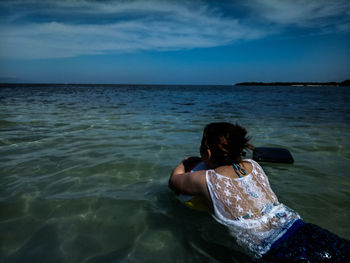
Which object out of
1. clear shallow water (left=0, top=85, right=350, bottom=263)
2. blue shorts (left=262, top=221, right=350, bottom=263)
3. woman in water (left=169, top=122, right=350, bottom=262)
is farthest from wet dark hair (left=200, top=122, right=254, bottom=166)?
clear shallow water (left=0, top=85, right=350, bottom=263)

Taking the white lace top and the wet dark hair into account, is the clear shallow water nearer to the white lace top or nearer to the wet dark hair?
the white lace top

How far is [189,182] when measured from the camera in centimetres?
251

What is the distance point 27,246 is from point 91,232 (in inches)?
24.7

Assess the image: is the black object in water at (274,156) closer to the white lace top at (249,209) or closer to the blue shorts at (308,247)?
the white lace top at (249,209)

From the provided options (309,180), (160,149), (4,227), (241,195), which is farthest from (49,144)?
(309,180)

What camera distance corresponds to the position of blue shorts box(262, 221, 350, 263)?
1735 mm

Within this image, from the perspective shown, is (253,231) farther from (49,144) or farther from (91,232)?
(49,144)

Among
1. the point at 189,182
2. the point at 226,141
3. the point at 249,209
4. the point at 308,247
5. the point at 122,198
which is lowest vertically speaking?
the point at 122,198

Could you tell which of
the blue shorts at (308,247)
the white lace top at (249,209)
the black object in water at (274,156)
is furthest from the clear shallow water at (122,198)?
the blue shorts at (308,247)

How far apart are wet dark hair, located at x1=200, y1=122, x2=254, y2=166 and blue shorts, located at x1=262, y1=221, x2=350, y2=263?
2.65ft

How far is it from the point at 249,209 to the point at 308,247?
21.0 inches

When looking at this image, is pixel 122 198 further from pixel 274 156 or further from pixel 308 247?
pixel 274 156

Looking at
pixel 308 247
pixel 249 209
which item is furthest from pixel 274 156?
pixel 308 247

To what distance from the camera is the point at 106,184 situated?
373 cm
